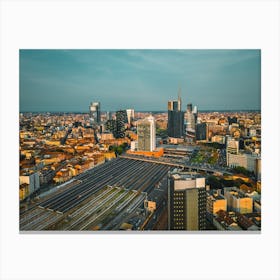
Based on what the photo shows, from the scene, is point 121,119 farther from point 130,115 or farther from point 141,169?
point 141,169

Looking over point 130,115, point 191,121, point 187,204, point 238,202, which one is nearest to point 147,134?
point 130,115

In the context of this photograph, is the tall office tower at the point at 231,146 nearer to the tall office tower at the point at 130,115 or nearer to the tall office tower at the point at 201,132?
the tall office tower at the point at 201,132

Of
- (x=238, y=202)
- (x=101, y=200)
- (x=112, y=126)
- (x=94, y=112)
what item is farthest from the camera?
(x=112, y=126)

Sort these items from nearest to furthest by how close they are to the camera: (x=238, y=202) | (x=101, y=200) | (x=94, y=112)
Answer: (x=238, y=202) < (x=101, y=200) < (x=94, y=112)

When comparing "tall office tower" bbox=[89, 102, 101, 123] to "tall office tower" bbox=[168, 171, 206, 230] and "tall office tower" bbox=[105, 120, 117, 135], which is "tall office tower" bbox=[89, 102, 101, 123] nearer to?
"tall office tower" bbox=[105, 120, 117, 135]

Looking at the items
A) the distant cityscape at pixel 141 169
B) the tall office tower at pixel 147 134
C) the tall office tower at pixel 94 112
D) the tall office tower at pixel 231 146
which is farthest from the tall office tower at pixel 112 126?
the tall office tower at pixel 231 146

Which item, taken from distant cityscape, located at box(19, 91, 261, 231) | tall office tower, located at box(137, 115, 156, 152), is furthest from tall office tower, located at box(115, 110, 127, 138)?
tall office tower, located at box(137, 115, 156, 152)

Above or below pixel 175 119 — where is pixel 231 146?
below
